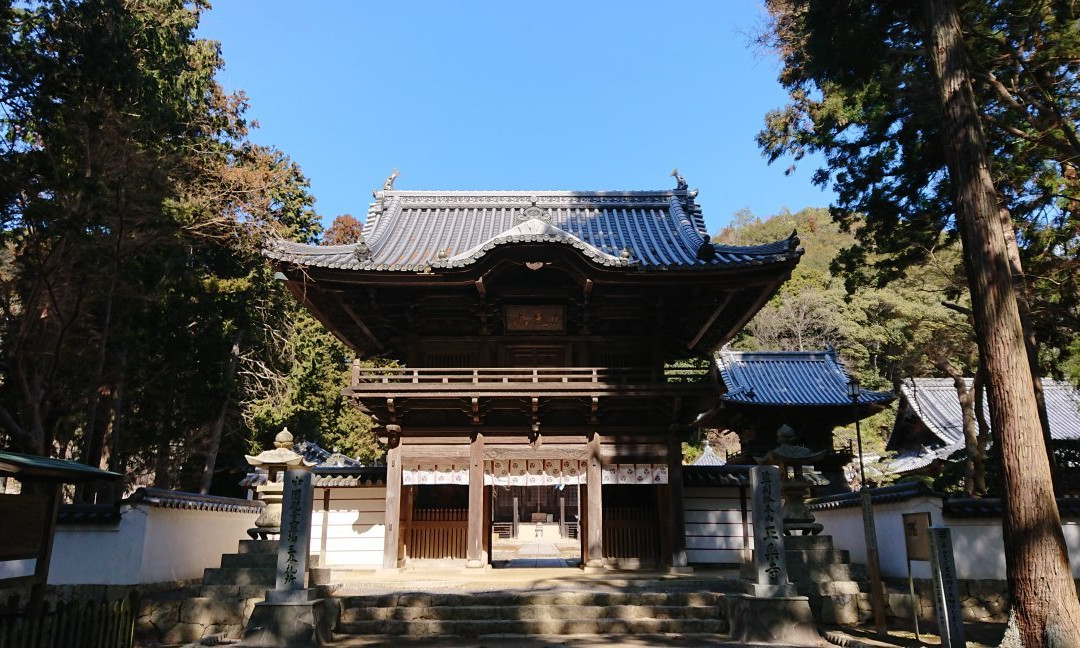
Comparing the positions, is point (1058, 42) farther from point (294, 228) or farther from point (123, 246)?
point (294, 228)

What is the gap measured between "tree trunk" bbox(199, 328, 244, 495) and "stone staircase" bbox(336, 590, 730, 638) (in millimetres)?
14094

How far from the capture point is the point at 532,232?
41.3ft

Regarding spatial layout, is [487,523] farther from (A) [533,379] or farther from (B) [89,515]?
(B) [89,515]

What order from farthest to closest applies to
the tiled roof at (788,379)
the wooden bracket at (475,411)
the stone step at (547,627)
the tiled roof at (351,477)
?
the tiled roof at (788,379)
the tiled roof at (351,477)
the wooden bracket at (475,411)
the stone step at (547,627)

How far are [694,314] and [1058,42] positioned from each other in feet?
25.6

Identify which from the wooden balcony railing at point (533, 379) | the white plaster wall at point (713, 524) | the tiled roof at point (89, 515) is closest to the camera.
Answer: the tiled roof at point (89, 515)

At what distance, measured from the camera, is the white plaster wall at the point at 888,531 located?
37.8 ft

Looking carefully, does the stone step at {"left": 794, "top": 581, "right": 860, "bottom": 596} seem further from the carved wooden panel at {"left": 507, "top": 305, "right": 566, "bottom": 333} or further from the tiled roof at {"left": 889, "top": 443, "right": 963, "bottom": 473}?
→ the tiled roof at {"left": 889, "top": 443, "right": 963, "bottom": 473}

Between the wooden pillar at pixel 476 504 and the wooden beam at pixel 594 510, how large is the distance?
86.8 inches

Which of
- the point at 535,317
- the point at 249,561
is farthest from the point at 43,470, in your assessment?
the point at 535,317

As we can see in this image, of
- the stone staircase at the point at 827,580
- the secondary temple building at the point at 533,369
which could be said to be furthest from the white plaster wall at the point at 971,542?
the secondary temple building at the point at 533,369

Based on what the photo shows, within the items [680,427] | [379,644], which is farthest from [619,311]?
[379,644]

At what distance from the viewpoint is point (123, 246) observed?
14125 millimetres

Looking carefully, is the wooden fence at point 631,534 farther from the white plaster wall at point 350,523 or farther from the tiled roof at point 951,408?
the tiled roof at point 951,408
